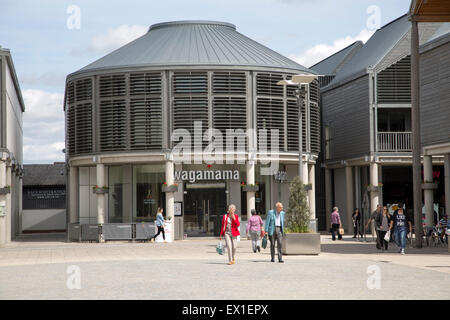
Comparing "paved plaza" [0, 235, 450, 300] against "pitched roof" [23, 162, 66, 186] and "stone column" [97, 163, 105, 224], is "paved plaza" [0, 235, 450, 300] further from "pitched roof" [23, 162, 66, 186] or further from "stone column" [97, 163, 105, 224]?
"pitched roof" [23, 162, 66, 186]

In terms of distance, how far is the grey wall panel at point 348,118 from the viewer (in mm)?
44406

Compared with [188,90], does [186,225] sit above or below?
below

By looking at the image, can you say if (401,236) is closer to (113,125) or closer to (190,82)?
(190,82)

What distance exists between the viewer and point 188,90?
129 feet

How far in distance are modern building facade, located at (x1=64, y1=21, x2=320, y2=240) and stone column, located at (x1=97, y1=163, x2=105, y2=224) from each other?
5 centimetres

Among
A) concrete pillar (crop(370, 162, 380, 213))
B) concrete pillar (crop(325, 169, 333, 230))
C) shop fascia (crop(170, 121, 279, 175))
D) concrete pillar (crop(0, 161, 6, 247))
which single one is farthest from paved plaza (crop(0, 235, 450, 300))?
concrete pillar (crop(325, 169, 333, 230))

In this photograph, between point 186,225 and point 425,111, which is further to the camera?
point 186,225

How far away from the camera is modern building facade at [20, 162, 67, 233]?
63.8m

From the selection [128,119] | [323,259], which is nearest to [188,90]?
[128,119]

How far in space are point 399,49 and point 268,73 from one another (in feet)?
27.1

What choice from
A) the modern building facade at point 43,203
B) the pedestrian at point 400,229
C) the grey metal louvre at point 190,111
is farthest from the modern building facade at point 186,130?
the modern building facade at point 43,203

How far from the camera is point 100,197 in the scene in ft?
132

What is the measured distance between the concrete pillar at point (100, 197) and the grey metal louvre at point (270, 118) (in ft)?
25.7
